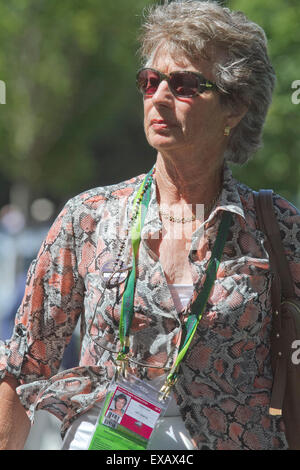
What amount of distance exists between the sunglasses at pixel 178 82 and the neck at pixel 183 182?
27 centimetres

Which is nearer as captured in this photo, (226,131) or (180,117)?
(180,117)

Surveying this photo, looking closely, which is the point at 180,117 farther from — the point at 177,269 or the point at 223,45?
the point at 177,269

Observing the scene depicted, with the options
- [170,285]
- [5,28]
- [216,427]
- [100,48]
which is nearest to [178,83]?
[170,285]

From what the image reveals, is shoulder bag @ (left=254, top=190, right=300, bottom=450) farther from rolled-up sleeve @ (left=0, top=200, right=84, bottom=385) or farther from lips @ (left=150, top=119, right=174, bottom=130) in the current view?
rolled-up sleeve @ (left=0, top=200, right=84, bottom=385)

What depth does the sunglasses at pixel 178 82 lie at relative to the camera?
Answer: 3.12m

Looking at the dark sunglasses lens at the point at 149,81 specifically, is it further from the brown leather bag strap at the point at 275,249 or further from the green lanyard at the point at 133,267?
the brown leather bag strap at the point at 275,249

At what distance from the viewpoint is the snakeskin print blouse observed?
9.66 feet

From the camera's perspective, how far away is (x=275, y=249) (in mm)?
3148

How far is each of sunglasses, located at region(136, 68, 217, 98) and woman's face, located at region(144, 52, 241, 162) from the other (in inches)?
0.8

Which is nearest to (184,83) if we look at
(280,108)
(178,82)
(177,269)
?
(178,82)

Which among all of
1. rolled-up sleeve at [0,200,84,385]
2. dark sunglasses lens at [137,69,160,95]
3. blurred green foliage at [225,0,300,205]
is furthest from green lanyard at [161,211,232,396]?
blurred green foliage at [225,0,300,205]

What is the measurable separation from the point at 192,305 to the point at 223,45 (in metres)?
1.03

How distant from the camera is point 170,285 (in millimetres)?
3014

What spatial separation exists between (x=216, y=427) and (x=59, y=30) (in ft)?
47.3
